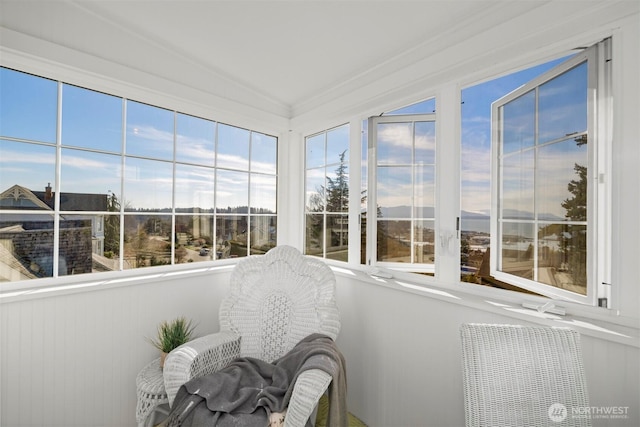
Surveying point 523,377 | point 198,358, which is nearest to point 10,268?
point 198,358

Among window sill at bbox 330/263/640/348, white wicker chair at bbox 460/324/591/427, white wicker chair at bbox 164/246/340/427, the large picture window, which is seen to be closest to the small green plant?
white wicker chair at bbox 164/246/340/427

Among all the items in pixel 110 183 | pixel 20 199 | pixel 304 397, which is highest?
pixel 110 183

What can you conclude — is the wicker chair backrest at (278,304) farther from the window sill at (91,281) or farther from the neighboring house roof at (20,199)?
the neighboring house roof at (20,199)

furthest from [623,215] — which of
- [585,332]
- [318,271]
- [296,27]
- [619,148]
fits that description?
[296,27]

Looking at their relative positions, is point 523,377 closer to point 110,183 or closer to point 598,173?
point 598,173

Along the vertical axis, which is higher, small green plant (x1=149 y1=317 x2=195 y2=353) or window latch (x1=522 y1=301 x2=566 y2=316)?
window latch (x1=522 y1=301 x2=566 y2=316)

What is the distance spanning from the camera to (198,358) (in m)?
1.65

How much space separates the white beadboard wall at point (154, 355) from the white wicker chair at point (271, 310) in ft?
1.30

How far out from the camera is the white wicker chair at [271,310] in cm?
187

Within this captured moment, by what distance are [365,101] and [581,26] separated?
128cm

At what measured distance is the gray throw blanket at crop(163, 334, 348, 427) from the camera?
1.39 meters

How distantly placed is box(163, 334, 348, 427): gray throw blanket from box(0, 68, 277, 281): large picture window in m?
1.07

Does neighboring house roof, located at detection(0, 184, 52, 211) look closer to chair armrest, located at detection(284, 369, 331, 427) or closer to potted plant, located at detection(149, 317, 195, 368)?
potted plant, located at detection(149, 317, 195, 368)

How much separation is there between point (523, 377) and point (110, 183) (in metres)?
2.52
